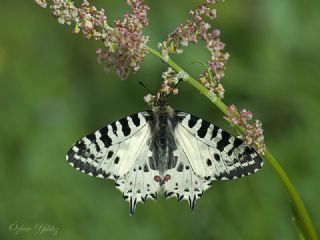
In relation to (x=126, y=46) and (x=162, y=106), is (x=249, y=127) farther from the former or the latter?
(x=162, y=106)

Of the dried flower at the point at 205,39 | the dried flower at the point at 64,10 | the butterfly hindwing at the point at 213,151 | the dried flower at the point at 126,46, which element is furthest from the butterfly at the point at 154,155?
the dried flower at the point at 64,10

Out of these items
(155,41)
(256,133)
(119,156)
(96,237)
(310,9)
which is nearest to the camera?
(256,133)

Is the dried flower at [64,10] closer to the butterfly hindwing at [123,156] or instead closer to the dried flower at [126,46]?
the dried flower at [126,46]

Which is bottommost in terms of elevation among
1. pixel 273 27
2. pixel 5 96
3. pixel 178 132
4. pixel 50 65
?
pixel 178 132

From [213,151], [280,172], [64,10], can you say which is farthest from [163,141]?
[64,10]

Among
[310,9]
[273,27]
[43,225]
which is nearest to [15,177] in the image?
[43,225]

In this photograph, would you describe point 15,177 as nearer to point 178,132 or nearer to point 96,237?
point 96,237
